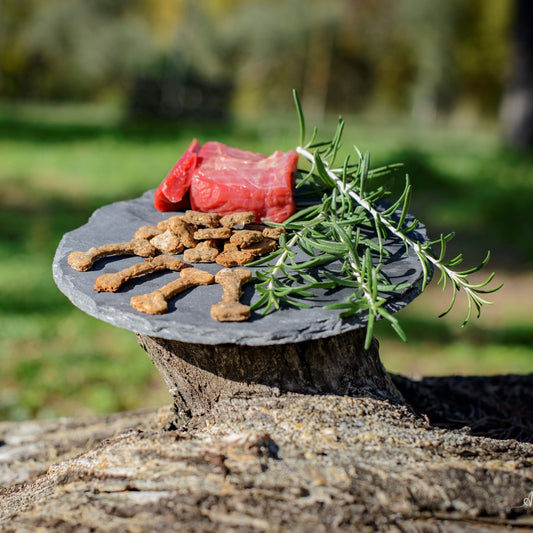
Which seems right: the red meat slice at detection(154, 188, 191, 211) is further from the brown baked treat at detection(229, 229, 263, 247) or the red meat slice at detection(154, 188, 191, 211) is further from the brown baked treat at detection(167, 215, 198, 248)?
the brown baked treat at detection(229, 229, 263, 247)

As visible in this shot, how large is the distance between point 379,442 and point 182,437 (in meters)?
0.49

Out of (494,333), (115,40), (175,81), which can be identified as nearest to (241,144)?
(175,81)

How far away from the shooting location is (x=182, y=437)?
57.5 inches

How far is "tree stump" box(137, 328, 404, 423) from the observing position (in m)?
1.52

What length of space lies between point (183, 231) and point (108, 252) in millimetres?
219

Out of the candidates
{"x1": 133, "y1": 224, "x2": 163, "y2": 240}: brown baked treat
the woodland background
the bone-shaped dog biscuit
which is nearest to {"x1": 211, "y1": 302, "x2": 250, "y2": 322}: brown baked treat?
the bone-shaped dog biscuit

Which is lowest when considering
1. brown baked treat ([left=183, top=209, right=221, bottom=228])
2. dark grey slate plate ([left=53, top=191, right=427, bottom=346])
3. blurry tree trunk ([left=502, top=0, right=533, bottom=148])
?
dark grey slate plate ([left=53, top=191, right=427, bottom=346])

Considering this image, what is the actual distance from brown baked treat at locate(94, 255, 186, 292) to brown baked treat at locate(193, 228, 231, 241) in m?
0.10

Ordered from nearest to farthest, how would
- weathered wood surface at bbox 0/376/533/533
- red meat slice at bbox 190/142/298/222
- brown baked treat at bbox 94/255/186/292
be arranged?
weathered wood surface at bbox 0/376/533/533 → brown baked treat at bbox 94/255/186/292 → red meat slice at bbox 190/142/298/222

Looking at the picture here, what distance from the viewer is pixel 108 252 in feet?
5.36

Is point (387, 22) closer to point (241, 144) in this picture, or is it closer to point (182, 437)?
point (241, 144)

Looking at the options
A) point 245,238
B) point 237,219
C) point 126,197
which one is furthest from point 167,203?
point 126,197

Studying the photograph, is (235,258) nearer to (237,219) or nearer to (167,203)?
(237,219)

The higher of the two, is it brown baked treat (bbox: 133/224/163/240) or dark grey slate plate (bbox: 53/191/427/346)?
brown baked treat (bbox: 133/224/163/240)
